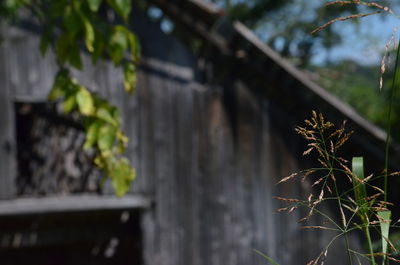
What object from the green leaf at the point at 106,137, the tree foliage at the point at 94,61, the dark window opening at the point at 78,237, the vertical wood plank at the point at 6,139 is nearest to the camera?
the tree foliage at the point at 94,61

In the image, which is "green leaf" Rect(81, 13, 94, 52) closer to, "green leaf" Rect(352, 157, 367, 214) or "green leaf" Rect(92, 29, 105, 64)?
"green leaf" Rect(92, 29, 105, 64)

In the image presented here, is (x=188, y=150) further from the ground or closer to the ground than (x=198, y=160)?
further from the ground

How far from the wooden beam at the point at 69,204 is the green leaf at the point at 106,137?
174 inches

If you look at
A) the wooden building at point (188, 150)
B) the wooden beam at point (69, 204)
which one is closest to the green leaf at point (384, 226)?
the wooden building at point (188, 150)

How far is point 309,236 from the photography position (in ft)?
25.9

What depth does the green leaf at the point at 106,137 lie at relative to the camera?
9.96ft

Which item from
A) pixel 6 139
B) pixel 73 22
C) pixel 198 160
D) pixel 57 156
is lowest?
pixel 198 160

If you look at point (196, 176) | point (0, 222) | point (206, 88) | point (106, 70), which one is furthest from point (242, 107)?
point (0, 222)

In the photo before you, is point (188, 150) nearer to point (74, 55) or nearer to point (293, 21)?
point (74, 55)

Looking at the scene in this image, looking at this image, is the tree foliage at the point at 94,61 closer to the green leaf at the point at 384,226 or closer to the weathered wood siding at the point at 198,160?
the green leaf at the point at 384,226

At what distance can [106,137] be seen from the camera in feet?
10.2

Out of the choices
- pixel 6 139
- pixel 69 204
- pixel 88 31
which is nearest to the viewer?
pixel 88 31

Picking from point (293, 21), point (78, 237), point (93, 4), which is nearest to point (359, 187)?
point (93, 4)

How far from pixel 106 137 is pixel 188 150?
180 inches
